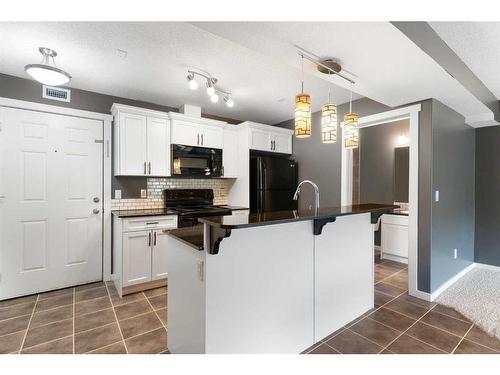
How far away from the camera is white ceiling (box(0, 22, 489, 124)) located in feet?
5.26

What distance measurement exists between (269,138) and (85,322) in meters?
3.35

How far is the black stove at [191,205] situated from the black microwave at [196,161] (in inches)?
14.6

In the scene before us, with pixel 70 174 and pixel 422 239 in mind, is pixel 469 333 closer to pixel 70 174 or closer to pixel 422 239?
pixel 422 239

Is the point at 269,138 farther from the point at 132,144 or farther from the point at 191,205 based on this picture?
the point at 132,144

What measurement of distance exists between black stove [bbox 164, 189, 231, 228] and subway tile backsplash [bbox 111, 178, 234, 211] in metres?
0.10

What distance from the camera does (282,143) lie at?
4.42 metres

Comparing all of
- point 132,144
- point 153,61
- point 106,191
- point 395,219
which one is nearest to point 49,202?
point 106,191

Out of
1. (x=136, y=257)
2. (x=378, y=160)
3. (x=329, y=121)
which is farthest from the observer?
(x=378, y=160)

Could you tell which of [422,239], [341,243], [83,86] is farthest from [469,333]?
[83,86]

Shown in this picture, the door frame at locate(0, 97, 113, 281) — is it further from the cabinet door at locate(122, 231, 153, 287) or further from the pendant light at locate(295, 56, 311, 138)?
the pendant light at locate(295, 56, 311, 138)

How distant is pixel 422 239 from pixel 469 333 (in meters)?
0.96

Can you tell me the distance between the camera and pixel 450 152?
314 centimetres

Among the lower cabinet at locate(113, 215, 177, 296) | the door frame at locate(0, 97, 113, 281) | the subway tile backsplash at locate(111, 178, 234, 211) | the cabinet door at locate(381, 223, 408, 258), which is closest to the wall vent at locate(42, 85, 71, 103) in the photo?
the door frame at locate(0, 97, 113, 281)

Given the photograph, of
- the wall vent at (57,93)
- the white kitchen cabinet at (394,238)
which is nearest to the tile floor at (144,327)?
the white kitchen cabinet at (394,238)
